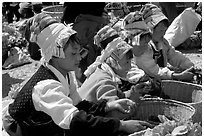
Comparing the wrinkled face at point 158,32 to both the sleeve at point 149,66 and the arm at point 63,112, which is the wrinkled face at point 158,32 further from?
the arm at point 63,112

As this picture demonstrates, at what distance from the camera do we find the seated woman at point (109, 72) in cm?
231

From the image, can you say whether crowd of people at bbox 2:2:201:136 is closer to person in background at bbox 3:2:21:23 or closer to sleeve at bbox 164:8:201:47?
sleeve at bbox 164:8:201:47

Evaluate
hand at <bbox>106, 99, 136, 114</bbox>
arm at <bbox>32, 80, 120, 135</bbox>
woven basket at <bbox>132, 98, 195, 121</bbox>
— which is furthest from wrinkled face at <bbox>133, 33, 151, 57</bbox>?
arm at <bbox>32, 80, 120, 135</bbox>

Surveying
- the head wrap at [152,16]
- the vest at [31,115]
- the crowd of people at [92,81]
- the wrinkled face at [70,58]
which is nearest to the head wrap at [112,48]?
the crowd of people at [92,81]

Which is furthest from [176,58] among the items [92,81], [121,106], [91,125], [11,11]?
[11,11]

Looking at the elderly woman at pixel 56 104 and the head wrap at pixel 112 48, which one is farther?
the head wrap at pixel 112 48

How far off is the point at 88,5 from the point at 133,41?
746 mm

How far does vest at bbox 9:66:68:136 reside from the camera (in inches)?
76.7

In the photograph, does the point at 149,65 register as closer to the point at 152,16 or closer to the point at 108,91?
the point at 152,16

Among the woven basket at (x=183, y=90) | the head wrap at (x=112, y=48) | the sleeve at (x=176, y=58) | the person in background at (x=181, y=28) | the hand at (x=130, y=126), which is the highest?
the head wrap at (x=112, y=48)

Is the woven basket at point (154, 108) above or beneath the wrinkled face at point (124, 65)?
beneath

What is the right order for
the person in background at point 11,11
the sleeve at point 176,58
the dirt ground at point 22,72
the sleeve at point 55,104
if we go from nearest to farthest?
the sleeve at point 55,104 → the sleeve at point 176,58 → the dirt ground at point 22,72 → the person in background at point 11,11

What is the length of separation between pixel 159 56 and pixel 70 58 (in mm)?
1256

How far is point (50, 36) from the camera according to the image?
80.0 inches
